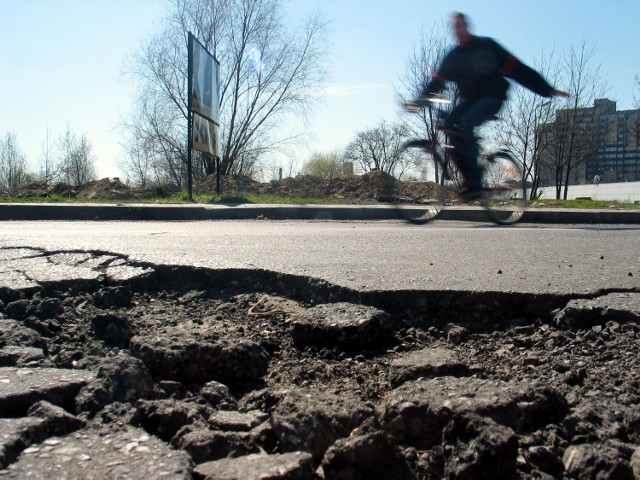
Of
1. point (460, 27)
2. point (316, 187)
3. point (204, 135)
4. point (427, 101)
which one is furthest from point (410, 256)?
point (316, 187)

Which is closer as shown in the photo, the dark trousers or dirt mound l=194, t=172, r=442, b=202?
the dark trousers

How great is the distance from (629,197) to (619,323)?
28.2 meters

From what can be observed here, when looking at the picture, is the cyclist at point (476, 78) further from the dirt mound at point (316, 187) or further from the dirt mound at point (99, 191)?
the dirt mound at point (316, 187)

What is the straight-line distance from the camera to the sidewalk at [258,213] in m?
8.92

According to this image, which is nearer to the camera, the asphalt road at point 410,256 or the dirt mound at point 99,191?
the asphalt road at point 410,256

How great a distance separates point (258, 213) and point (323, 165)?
31.0 m

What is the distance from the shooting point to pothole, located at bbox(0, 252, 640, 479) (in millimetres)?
1412

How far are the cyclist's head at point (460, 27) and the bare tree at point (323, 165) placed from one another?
3377cm

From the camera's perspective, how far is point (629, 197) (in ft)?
90.4

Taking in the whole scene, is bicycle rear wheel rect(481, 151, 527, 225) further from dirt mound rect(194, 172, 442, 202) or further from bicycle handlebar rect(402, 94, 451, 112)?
dirt mound rect(194, 172, 442, 202)

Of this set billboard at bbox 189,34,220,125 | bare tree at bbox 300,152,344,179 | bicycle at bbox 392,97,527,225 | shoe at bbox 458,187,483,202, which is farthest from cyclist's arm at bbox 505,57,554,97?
bare tree at bbox 300,152,344,179

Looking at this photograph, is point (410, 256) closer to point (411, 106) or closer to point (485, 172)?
point (411, 106)

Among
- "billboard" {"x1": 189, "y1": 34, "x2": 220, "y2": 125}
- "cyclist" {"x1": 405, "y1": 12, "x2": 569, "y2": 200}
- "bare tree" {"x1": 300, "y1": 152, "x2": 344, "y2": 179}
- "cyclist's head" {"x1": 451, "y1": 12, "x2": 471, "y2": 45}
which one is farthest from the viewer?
"bare tree" {"x1": 300, "y1": 152, "x2": 344, "y2": 179}

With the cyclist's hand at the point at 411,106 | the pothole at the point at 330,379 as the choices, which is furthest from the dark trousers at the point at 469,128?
the pothole at the point at 330,379
